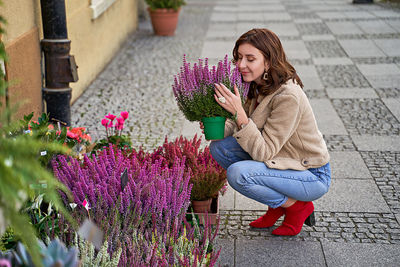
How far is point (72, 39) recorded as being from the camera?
247 inches

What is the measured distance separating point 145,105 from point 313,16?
7.60 meters

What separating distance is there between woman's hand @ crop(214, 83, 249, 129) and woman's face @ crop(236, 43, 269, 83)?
0.19m

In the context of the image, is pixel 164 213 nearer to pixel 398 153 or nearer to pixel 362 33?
pixel 398 153

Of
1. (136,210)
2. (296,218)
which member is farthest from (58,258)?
(296,218)

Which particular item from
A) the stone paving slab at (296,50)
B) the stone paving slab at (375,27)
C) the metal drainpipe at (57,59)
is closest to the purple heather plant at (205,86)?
the metal drainpipe at (57,59)

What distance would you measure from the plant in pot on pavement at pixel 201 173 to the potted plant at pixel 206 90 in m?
0.33

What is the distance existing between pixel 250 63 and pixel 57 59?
82.1 inches

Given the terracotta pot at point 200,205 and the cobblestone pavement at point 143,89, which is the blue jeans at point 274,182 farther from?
the cobblestone pavement at point 143,89

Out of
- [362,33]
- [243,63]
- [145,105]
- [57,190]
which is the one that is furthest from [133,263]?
Answer: [362,33]

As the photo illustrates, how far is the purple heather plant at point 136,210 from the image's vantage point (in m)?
2.43

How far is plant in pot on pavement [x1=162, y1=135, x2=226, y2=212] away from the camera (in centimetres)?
332

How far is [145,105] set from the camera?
625 cm

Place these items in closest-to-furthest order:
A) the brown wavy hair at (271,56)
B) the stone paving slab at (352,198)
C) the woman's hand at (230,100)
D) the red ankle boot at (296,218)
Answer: the woman's hand at (230,100) → the brown wavy hair at (271,56) → the red ankle boot at (296,218) → the stone paving slab at (352,198)

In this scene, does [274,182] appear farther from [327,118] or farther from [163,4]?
[163,4]
